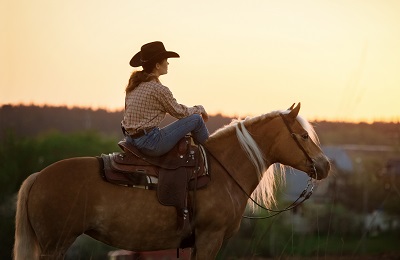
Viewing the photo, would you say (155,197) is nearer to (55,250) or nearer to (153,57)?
(55,250)

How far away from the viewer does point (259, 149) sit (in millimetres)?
9852

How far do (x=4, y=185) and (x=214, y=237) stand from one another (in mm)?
51073

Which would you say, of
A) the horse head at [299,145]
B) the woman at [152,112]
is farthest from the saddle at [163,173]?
the horse head at [299,145]

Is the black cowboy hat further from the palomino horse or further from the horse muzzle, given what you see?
the horse muzzle

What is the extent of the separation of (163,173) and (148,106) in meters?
0.70

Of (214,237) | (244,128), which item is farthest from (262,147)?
(214,237)

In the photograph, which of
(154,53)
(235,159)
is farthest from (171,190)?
(154,53)

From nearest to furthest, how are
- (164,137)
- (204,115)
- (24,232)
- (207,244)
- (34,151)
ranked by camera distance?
(24,232) → (164,137) → (207,244) → (204,115) → (34,151)

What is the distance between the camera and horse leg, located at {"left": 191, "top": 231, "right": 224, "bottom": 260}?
30.6 ft

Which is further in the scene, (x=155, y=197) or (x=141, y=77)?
(x=141, y=77)

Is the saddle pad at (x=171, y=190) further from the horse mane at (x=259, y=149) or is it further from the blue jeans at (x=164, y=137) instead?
the horse mane at (x=259, y=149)

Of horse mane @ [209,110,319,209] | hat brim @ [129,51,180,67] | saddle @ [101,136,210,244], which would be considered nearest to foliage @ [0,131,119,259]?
horse mane @ [209,110,319,209]

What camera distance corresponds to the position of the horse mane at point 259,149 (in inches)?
386

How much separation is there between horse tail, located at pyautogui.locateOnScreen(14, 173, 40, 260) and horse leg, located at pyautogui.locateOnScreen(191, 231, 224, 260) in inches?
63.4
